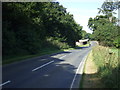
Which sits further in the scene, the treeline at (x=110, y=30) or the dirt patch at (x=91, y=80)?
the treeline at (x=110, y=30)

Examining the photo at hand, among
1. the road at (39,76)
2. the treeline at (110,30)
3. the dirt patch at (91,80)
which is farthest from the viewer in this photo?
the treeline at (110,30)

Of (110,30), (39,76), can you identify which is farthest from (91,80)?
(110,30)

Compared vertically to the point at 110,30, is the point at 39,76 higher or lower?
lower

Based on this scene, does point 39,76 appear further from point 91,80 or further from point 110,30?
point 110,30

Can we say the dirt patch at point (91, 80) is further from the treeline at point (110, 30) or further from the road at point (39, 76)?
the treeline at point (110, 30)

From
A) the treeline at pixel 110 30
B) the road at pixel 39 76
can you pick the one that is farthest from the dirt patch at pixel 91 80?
the treeline at pixel 110 30

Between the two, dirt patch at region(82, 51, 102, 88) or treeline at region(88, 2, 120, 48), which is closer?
dirt patch at region(82, 51, 102, 88)

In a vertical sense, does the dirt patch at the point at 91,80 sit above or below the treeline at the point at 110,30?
below

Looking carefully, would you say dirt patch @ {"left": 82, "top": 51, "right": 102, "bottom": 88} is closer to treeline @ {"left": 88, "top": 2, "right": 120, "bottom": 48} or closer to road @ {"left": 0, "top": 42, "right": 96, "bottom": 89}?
road @ {"left": 0, "top": 42, "right": 96, "bottom": 89}

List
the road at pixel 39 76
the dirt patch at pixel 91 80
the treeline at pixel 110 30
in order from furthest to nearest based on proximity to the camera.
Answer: the treeline at pixel 110 30
the road at pixel 39 76
the dirt patch at pixel 91 80

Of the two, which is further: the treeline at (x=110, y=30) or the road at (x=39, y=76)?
the treeline at (x=110, y=30)

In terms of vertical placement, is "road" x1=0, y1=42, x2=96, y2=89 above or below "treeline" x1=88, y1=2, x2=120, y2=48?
below

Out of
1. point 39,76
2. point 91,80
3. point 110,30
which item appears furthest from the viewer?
point 110,30

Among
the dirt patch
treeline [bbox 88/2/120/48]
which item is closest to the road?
the dirt patch
